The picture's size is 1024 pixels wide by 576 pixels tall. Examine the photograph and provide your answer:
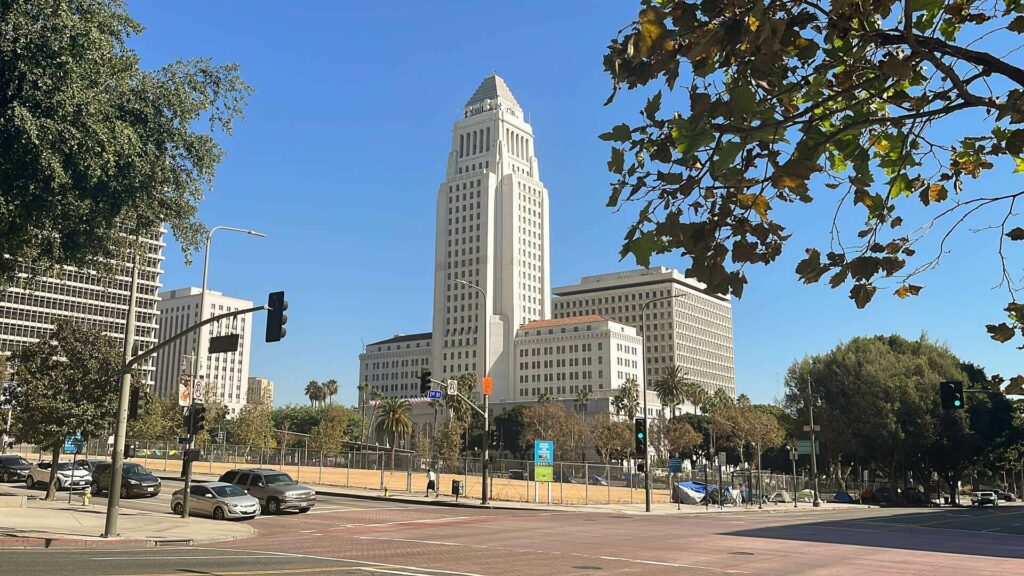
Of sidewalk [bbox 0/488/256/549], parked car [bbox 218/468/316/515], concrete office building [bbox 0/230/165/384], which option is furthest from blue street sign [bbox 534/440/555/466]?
concrete office building [bbox 0/230/165/384]

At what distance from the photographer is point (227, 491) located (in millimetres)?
29844

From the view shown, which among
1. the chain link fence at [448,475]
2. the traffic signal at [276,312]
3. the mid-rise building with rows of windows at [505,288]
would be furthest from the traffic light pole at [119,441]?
the mid-rise building with rows of windows at [505,288]

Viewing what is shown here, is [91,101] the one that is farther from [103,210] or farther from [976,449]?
[976,449]

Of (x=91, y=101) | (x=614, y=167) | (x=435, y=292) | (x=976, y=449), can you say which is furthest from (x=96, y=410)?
(x=435, y=292)

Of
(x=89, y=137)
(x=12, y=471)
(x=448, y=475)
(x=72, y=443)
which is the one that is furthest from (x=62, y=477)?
(x=448, y=475)

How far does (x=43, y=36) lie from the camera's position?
16.3m

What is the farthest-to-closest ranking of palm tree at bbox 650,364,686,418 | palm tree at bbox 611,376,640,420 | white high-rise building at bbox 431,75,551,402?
white high-rise building at bbox 431,75,551,402 → palm tree at bbox 650,364,686,418 → palm tree at bbox 611,376,640,420

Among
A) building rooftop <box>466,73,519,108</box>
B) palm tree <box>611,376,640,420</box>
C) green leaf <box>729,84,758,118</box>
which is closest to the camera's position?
green leaf <box>729,84,758,118</box>

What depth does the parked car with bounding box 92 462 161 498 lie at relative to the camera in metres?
36.9

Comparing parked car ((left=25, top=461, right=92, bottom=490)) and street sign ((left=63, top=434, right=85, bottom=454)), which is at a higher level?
street sign ((left=63, top=434, right=85, bottom=454))

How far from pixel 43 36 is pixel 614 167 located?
1677 cm

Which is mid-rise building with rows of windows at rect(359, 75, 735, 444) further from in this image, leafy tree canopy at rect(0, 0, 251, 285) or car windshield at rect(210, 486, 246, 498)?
leafy tree canopy at rect(0, 0, 251, 285)

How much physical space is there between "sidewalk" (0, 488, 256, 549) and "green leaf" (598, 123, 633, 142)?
793 inches

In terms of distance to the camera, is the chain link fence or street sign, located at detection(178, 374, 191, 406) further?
the chain link fence
